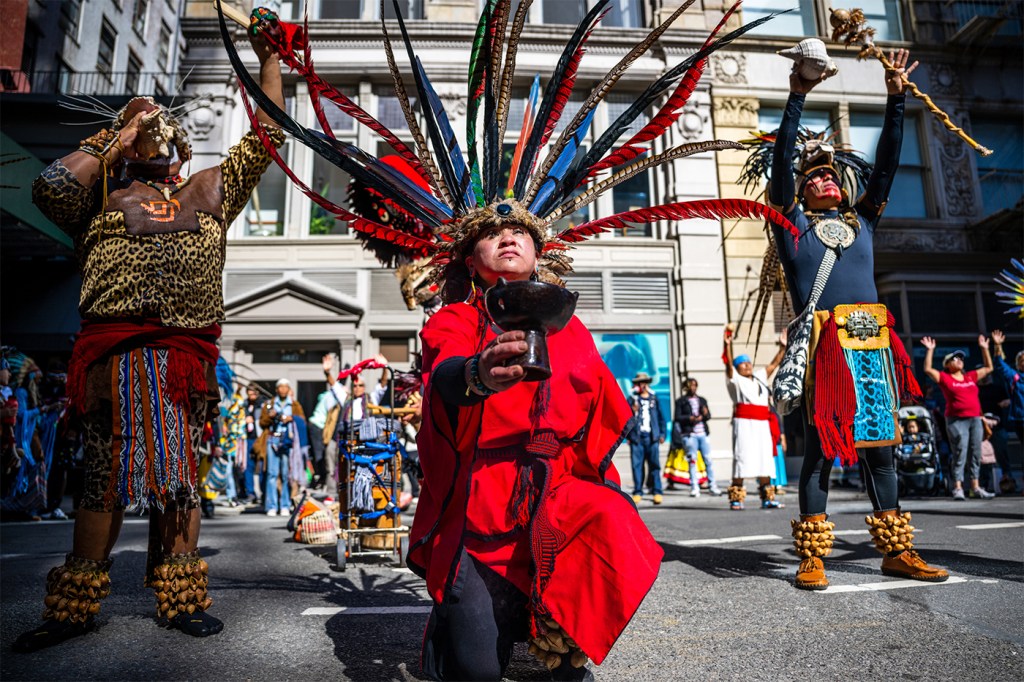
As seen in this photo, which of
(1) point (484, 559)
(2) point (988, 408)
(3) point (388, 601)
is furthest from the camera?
(2) point (988, 408)

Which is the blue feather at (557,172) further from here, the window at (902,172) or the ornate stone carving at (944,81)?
the ornate stone carving at (944,81)

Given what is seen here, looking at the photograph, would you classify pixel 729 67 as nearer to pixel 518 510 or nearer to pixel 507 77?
pixel 507 77

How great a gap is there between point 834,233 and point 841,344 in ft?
1.98

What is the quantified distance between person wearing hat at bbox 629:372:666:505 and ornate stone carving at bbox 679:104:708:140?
6.34 m

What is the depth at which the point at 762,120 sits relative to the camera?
44.4 feet

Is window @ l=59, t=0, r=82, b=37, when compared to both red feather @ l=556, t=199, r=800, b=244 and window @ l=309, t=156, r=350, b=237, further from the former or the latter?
window @ l=309, t=156, r=350, b=237

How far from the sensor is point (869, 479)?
3.26 meters

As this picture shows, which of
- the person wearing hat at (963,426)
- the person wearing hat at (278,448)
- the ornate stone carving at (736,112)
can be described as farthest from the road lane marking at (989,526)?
the ornate stone carving at (736,112)

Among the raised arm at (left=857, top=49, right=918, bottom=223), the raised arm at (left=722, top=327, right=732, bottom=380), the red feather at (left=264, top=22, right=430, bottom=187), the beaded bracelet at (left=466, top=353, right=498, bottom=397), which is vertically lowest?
the beaded bracelet at (left=466, top=353, right=498, bottom=397)

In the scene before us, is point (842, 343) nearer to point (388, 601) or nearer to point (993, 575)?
point (993, 575)

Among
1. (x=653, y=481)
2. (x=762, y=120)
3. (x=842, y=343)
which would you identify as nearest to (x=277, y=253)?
(x=653, y=481)

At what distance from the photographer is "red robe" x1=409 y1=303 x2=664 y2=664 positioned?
1.43 m

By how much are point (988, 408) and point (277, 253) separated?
13.7m

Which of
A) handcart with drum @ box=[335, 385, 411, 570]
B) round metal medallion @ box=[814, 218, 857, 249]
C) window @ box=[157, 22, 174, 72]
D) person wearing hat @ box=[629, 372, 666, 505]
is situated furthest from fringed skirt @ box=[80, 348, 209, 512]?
window @ box=[157, 22, 174, 72]
